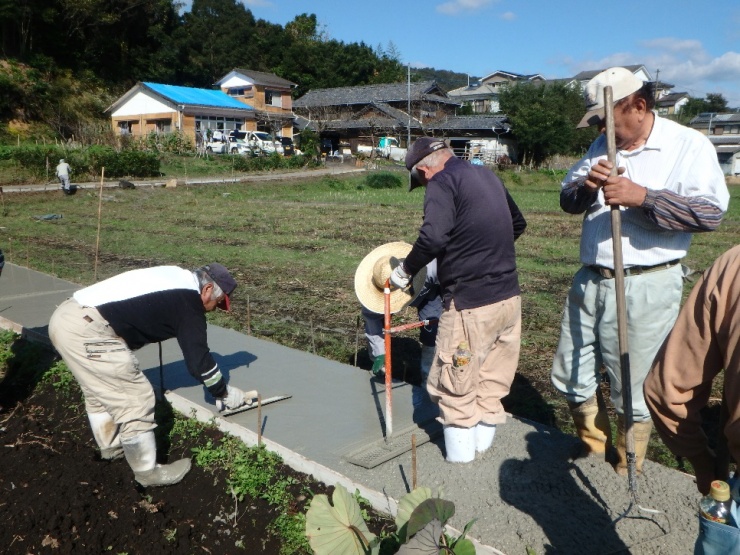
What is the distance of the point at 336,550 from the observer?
2.54m

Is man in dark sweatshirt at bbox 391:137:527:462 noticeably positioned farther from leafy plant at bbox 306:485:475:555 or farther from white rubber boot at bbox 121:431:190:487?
white rubber boot at bbox 121:431:190:487

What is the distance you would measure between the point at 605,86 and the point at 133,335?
2.84 meters

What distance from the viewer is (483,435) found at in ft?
12.6

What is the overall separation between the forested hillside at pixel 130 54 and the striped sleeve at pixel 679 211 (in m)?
41.7

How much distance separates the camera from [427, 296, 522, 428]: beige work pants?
3557mm

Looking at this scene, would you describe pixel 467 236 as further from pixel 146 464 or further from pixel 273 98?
pixel 273 98

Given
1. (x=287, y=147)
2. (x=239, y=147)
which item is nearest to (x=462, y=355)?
(x=239, y=147)

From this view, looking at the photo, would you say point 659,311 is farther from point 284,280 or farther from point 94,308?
point 284,280

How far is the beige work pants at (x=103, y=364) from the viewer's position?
12.1 feet

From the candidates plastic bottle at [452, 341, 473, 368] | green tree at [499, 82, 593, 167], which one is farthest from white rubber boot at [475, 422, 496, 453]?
green tree at [499, 82, 593, 167]

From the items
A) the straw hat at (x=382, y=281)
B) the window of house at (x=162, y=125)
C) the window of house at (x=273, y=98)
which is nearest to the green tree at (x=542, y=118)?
the window of house at (x=273, y=98)

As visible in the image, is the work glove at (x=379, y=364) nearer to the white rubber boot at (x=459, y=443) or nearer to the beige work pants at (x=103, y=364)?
the white rubber boot at (x=459, y=443)

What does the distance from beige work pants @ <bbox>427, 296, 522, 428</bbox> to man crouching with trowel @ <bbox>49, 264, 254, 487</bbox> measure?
1332 millimetres

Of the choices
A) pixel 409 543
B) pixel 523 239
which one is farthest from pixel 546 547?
pixel 523 239
